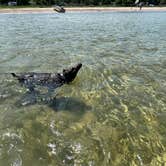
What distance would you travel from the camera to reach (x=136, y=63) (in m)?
17.2

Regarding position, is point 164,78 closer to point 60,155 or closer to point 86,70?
point 86,70

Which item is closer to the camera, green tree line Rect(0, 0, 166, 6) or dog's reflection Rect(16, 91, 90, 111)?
dog's reflection Rect(16, 91, 90, 111)

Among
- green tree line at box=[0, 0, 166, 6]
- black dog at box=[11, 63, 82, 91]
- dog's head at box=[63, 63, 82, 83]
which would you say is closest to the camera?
black dog at box=[11, 63, 82, 91]

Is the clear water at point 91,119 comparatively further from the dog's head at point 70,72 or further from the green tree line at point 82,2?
the green tree line at point 82,2

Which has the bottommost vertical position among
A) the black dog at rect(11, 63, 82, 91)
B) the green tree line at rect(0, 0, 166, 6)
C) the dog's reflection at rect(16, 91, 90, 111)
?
the green tree line at rect(0, 0, 166, 6)

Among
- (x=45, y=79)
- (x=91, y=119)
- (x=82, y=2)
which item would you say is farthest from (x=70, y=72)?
(x=82, y=2)

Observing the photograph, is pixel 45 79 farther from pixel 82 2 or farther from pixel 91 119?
pixel 82 2

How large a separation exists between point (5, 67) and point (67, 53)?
5342 millimetres

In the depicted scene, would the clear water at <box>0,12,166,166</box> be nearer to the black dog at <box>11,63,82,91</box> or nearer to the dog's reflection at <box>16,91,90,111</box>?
the dog's reflection at <box>16,91,90,111</box>

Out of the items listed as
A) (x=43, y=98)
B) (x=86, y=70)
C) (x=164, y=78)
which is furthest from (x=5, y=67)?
(x=164, y=78)

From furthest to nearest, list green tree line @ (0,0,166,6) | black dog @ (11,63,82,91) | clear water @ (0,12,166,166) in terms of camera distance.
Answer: green tree line @ (0,0,166,6) < black dog @ (11,63,82,91) < clear water @ (0,12,166,166)

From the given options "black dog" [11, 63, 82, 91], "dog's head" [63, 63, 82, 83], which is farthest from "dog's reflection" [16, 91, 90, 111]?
"dog's head" [63, 63, 82, 83]

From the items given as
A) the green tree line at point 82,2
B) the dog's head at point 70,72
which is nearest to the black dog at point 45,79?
the dog's head at point 70,72

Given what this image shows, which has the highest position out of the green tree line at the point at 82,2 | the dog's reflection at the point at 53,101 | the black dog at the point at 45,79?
the black dog at the point at 45,79
